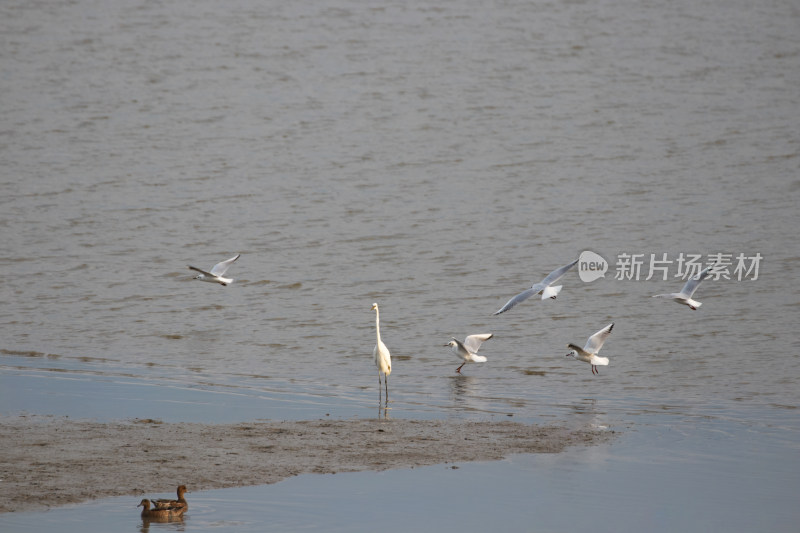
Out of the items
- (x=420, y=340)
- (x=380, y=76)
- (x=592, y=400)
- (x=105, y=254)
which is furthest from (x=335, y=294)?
(x=380, y=76)

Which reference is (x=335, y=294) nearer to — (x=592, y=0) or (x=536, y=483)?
(x=536, y=483)

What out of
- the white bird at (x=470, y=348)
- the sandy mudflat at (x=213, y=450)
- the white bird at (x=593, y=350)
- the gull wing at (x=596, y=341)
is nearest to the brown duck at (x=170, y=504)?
the sandy mudflat at (x=213, y=450)

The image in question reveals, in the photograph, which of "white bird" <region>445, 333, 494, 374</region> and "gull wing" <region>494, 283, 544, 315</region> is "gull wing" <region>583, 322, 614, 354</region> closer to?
"white bird" <region>445, 333, 494, 374</region>

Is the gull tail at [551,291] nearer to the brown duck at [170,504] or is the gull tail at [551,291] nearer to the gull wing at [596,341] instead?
the gull wing at [596,341]

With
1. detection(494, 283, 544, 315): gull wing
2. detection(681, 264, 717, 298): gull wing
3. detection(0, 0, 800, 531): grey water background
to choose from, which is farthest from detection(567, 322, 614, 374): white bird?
detection(681, 264, 717, 298): gull wing

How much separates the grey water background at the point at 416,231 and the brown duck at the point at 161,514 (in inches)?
3.9

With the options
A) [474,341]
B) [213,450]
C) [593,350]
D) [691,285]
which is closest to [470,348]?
[474,341]

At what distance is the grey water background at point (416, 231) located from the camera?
27.1ft

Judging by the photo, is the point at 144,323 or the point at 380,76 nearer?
the point at 144,323

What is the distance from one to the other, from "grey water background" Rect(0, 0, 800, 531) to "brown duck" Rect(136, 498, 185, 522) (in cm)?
10

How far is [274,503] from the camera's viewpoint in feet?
23.8

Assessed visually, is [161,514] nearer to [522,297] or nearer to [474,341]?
[474,341]

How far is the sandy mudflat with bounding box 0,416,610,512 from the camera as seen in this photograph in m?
7.53

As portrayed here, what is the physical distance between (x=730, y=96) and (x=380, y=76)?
353 inches
